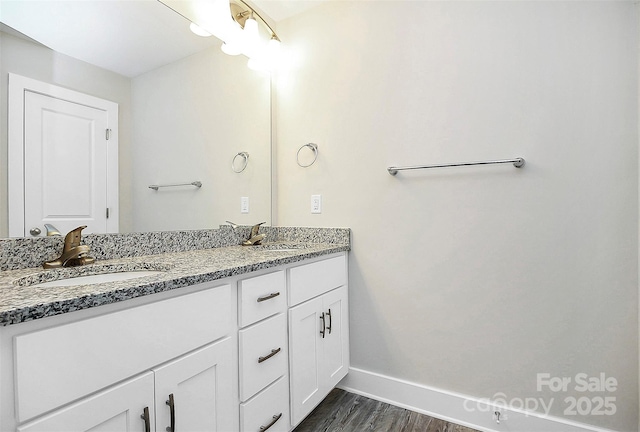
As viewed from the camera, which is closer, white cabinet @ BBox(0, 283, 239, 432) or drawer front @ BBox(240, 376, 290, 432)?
white cabinet @ BBox(0, 283, 239, 432)

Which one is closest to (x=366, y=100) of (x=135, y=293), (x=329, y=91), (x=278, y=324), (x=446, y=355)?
(x=329, y=91)

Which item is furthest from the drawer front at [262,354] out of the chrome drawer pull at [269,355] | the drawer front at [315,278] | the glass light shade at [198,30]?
the glass light shade at [198,30]

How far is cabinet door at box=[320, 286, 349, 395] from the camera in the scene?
1637 mm

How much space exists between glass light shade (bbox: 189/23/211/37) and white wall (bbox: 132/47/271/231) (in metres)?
0.09

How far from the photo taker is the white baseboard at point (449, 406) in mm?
1435

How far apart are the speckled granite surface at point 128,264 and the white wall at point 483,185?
1.35 ft

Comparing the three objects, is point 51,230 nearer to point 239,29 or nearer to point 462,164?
point 239,29

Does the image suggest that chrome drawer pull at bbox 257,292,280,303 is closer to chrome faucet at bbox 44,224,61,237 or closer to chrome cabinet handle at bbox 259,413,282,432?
chrome cabinet handle at bbox 259,413,282,432

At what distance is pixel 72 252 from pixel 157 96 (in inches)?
29.2

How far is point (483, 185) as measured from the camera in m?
1.54

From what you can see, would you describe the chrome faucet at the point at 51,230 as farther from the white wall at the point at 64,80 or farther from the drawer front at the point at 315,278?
the drawer front at the point at 315,278

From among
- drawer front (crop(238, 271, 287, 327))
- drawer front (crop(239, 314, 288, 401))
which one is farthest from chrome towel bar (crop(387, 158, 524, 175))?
drawer front (crop(239, 314, 288, 401))

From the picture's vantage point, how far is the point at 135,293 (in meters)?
0.81

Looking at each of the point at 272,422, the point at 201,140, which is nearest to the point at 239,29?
the point at 201,140
